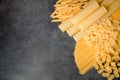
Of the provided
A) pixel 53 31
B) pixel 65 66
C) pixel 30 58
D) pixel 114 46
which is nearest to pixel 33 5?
pixel 53 31

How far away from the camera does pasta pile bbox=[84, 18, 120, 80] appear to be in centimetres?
240

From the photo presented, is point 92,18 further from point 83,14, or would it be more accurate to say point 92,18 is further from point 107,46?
point 107,46

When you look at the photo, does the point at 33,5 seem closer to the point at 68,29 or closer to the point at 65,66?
the point at 68,29

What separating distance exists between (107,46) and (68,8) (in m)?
0.57

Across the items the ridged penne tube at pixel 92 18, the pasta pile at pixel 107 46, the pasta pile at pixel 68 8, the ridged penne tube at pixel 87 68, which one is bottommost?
the ridged penne tube at pixel 87 68

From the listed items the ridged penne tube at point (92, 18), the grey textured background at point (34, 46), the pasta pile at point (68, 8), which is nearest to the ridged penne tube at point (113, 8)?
the ridged penne tube at point (92, 18)

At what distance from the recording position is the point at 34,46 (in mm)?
2754

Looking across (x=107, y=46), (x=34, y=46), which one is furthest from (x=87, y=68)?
(x=34, y=46)

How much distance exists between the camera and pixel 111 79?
241 centimetres

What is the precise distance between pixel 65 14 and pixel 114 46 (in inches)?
23.5

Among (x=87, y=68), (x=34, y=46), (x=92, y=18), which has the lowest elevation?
(x=87, y=68)

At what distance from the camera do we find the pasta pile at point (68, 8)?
265cm

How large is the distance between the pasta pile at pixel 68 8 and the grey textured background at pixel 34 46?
0.11m

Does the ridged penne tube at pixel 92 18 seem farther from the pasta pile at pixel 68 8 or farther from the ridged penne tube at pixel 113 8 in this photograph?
the pasta pile at pixel 68 8
